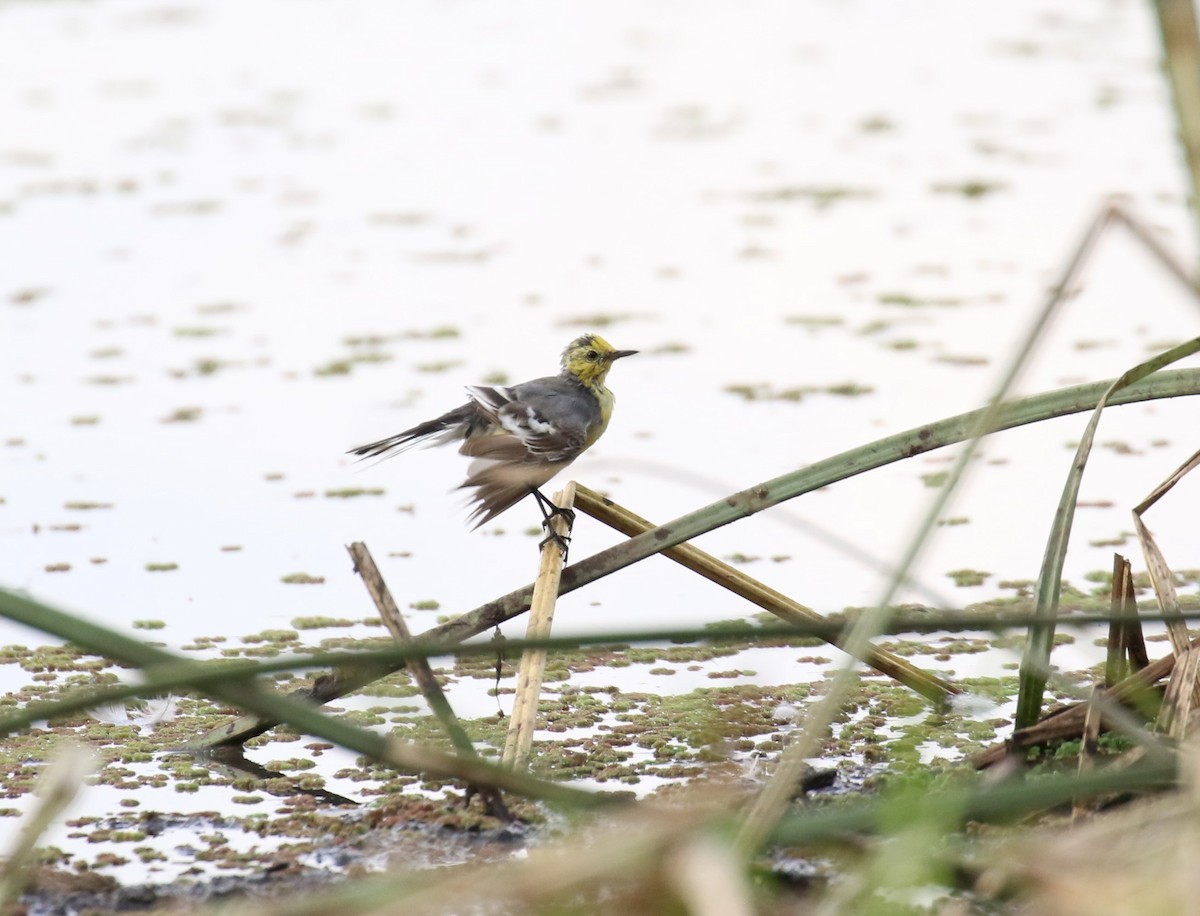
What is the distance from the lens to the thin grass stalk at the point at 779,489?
308cm

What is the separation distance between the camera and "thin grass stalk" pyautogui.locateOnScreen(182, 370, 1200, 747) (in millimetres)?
3080

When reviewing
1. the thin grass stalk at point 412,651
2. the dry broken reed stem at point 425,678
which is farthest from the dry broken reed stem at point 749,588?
the thin grass stalk at point 412,651

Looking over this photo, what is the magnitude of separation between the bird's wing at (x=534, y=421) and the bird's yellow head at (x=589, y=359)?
0.31m

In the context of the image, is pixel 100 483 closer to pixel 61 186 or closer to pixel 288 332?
pixel 288 332

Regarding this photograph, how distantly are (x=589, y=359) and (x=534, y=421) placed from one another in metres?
0.79

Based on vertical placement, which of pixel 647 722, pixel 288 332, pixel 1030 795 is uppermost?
pixel 288 332

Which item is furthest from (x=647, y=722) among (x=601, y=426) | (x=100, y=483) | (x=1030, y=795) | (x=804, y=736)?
(x=100, y=483)

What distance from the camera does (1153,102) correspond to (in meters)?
10.3

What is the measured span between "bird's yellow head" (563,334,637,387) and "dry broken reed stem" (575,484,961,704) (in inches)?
53.0

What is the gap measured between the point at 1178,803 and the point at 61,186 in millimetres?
8367

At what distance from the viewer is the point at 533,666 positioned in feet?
10.8

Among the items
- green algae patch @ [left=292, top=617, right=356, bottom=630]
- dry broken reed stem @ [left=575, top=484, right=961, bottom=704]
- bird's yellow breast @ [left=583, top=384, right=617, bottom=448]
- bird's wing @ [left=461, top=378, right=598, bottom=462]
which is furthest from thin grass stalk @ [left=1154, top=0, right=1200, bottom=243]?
green algae patch @ [left=292, top=617, right=356, bottom=630]

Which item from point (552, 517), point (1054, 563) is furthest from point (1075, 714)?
point (552, 517)

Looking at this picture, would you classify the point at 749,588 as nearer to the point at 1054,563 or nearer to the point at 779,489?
the point at 779,489
